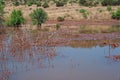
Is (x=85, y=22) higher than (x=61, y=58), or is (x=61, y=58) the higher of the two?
(x=61, y=58)

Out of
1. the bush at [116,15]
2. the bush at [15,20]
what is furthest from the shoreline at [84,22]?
the bush at [15,20]

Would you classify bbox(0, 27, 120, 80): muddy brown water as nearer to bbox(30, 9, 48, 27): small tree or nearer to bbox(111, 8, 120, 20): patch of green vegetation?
bbox(30, 9, 48, 27): small tree

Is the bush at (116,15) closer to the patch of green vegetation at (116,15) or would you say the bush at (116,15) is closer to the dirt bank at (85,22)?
the patch of green vegetation at (116,15)

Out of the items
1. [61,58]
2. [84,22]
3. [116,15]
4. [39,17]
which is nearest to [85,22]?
[84,22]

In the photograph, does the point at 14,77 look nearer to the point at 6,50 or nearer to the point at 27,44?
the point at 6,50

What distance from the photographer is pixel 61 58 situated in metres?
16.4

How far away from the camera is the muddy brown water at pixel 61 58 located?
42.7 ft

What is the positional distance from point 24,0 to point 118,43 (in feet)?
126

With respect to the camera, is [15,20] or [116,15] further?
[116,15]

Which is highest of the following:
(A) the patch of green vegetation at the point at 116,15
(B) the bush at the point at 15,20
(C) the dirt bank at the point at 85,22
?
(B) the bush at the point at 15,20

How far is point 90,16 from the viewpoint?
35.9m

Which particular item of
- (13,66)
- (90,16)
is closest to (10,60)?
(13,66)

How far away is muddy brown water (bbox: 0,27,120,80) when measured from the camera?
512 inches

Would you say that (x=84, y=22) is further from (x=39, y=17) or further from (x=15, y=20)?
(x=15, y=20)
